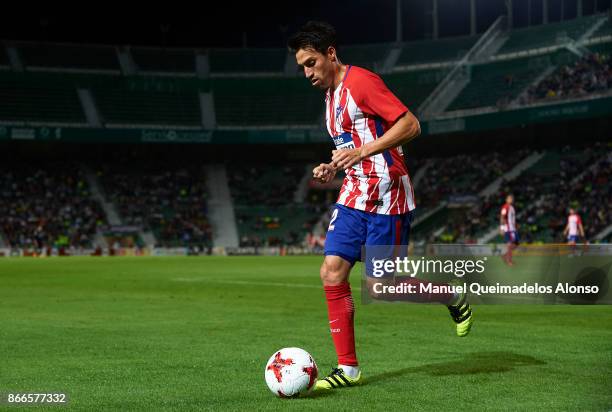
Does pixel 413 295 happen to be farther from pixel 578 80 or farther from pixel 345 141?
pixel 578 80

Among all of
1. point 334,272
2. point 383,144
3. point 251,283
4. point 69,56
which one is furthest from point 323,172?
point 69,56

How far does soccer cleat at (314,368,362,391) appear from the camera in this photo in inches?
236

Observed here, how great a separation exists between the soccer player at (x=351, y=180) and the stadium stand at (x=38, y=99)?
177 feet

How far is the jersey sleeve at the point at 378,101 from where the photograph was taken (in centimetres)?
600

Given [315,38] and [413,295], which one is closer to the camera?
[315,38]

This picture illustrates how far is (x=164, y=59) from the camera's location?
65.2 meters

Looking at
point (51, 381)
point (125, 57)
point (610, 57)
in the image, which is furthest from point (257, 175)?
point (51, 381)

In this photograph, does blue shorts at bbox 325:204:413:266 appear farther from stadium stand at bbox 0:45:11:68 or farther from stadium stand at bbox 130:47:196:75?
stadium stand at bbox 130:47:196:75

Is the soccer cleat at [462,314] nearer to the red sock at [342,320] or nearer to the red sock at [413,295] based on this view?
the red sock at [413,295]

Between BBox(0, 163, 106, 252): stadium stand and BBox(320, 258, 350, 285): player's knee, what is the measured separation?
4663 cm

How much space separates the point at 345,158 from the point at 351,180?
0.73 meters

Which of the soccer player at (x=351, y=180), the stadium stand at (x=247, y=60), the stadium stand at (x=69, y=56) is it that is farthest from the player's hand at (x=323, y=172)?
the stadium stand at (x=247, y=60)

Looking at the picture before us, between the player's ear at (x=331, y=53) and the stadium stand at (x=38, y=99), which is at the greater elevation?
the stadium stand at (x=38, y=99)

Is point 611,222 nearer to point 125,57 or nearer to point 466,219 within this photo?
point 466,219
